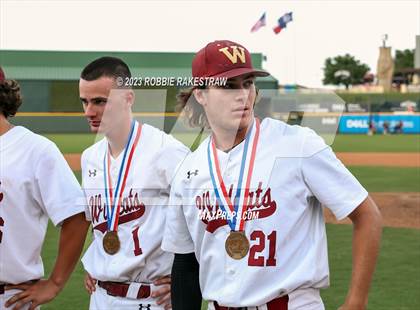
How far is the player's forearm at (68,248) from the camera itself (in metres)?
3.37

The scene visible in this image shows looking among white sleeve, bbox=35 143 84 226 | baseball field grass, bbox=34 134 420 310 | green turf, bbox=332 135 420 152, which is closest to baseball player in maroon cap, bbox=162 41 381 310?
white sleeve, bbox=35 143 84 226

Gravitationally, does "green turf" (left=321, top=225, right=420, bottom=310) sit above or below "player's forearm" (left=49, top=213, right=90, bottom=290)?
below

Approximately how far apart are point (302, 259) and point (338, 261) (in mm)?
6115

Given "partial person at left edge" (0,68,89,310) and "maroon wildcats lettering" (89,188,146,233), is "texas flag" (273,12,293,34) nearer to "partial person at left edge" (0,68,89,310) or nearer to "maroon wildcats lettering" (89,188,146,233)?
"maroon wildcats lettering" (89,188,146,233)

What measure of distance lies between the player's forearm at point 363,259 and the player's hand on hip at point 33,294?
4.69 ft

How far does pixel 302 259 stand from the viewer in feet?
9.44

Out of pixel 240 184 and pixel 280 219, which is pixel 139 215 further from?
pixel 280 219

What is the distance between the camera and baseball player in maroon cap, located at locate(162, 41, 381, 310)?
2.81 m

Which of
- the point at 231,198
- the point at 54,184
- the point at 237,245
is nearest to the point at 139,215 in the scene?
the point at 54,184

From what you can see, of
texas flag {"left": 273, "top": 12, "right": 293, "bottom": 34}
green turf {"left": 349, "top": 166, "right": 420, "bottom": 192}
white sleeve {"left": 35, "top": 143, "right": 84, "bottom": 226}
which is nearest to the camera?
white sleeve {"left": 35, "top": 143, "right": 84, "bottom": 226}

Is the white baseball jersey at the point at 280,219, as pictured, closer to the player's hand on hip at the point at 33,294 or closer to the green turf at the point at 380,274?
the player's hand on hip at the point at 33,294

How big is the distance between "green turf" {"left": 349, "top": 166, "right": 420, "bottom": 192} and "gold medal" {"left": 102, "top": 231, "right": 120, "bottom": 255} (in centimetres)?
1289

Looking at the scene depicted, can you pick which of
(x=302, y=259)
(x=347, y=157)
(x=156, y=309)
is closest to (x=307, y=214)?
(x=302, y=259)

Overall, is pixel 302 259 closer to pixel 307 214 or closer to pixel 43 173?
pixel 307 214
